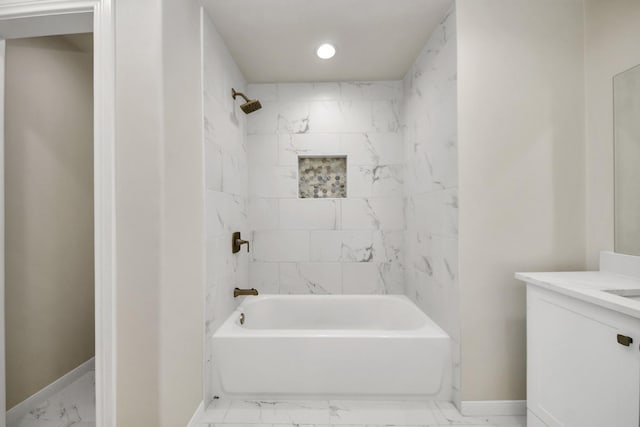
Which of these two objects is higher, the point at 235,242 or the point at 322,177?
the point at 322,177

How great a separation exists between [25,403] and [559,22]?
3829 millimetres

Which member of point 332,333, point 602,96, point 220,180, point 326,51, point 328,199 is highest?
point 326,51

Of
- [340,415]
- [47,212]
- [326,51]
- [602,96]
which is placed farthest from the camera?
[326,51]

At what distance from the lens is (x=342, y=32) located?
2064mm

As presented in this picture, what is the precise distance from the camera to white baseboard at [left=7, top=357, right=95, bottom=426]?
5.78 ft

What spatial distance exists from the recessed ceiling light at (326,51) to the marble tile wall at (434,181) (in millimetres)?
677

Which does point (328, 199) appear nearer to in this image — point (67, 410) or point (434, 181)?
point (434, 181)

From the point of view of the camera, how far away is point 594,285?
53.2 inches

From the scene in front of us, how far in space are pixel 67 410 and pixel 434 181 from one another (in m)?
2.70

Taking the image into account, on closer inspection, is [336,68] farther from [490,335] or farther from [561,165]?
[490,335]

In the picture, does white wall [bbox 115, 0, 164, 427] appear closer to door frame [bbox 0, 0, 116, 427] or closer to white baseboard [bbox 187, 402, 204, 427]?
door frame [bbox 0, 0, 116, 427]

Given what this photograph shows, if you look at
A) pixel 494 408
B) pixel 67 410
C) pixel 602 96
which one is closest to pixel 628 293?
pixel 494 408

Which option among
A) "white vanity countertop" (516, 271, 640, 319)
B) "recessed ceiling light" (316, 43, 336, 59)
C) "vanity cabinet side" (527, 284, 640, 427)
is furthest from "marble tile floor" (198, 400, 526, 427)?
"recessed ceiling light" (316, 43, 336, 59)

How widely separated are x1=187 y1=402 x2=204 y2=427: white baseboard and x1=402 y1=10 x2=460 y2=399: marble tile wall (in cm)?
149
